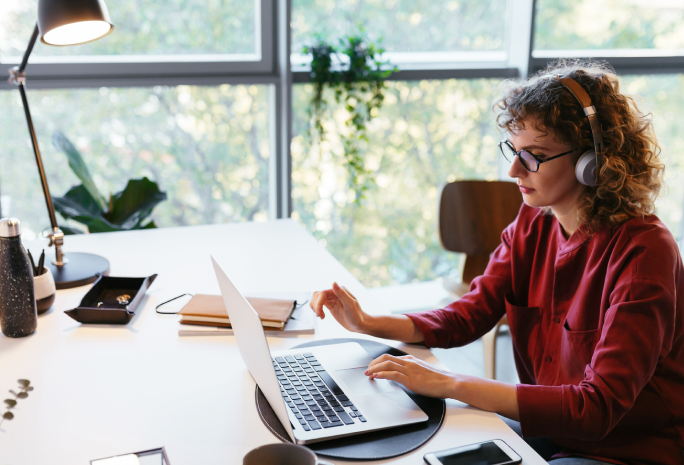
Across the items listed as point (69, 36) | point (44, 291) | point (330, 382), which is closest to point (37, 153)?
point (69, 36)

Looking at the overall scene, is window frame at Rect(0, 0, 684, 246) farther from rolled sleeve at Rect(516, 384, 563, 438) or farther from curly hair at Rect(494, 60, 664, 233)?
rolled sleeve at Rect(516, 384, 563, 438)

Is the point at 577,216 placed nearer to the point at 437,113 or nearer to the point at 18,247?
the point at 18,247

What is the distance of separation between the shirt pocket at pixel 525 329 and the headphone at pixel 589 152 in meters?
0.31

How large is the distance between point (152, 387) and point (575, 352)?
803 millimetres

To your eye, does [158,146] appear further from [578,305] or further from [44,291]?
[578,305]

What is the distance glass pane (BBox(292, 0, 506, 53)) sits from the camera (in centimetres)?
276

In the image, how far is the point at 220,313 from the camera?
1.25 m

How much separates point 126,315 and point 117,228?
0.89 meters

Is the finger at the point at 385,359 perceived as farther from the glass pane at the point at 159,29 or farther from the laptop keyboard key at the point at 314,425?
the glass pane at the point at 159,29

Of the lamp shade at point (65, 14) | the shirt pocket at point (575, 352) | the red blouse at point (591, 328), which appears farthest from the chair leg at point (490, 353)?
the lamp shade at point (65, 14)

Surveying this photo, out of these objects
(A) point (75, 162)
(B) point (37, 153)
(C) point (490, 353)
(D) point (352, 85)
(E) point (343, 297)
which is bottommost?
(C) point (490, 353)

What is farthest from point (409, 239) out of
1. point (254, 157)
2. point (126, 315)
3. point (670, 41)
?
point (126, 315)

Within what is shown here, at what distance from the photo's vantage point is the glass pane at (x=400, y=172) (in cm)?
298

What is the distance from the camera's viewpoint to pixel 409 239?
3264mm
